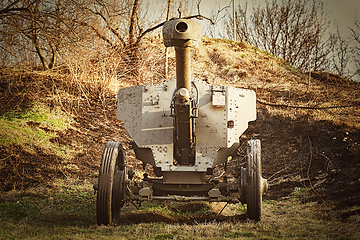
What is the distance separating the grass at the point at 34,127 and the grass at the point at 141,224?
7.21ft

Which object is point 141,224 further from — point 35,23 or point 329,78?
point 329,78

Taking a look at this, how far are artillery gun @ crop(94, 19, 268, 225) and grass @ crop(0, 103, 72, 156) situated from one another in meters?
3.87

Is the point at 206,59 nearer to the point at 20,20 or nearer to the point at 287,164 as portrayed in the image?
the point at 287,164

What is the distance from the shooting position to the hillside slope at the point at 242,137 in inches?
325

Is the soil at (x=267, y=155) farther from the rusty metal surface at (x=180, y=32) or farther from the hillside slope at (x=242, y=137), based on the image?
the rusty metal surface at (x=180, y=32)

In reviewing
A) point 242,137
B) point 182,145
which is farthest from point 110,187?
point 242,137

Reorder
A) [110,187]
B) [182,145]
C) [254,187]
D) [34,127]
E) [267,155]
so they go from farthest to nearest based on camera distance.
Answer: [267,155], [34,127], [182,145], [254,187], [110,187]

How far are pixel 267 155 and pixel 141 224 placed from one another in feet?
17.6

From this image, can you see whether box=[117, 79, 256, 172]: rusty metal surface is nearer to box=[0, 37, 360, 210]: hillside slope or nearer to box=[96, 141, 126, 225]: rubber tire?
box=[96, 141, 126, 225]: rubber tire

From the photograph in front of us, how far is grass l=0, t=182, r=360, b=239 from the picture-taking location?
507 cm

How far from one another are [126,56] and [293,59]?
7.67 m

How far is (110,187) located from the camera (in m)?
5.25

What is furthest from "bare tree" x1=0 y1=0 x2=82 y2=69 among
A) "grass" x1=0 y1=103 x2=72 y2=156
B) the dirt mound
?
the dirt mound

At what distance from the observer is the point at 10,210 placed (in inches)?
251
